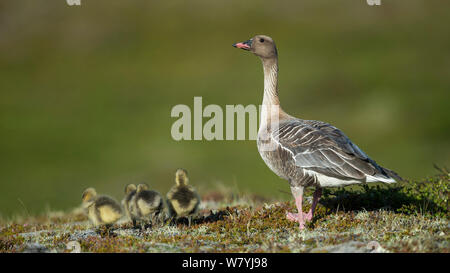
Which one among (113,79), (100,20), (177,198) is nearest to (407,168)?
(177,198)

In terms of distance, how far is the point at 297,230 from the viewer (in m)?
8.57

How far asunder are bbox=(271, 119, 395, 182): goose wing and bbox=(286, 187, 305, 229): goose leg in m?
0.50

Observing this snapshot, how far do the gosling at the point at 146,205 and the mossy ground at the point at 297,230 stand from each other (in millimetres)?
254

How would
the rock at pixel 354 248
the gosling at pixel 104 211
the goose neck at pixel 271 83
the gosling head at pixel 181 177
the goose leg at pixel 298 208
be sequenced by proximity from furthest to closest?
the goose neck at pixel 271 83 → the gosling head at pixel 181 177 → the gosling at pixel 104 211 → the goose leg at pixel 298 208 → the rock at pixel 354 248

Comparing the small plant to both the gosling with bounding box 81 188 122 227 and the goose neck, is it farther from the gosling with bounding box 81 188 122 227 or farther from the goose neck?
the gosling with bounding box 81 188 122 227

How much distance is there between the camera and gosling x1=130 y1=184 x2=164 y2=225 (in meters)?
8.77

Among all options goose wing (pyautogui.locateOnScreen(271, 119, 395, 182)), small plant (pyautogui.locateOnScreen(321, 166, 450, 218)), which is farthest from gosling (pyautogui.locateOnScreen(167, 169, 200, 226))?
small plant (pyautogui.locateOnScreen(321, 166, 450, 218))

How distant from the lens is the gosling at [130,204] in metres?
9.03

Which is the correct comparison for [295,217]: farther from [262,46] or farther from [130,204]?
[262,46]

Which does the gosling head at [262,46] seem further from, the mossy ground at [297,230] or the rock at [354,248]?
the rock at [354,248]

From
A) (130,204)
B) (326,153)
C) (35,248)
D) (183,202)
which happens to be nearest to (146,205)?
(130,204)

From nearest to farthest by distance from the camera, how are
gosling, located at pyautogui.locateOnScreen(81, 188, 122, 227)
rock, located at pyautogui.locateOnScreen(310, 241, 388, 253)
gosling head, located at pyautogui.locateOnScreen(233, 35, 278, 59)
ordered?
rock, located at pyautogui.locateOnScreen(310, 241, 388, 253) < gosling, located at pyautogui.locateOnScreen(81, 188, 122, 227) < gosling head, located at pyautogui.locateOnScreen(233, 35, 278, 59)

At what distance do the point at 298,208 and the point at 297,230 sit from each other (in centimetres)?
39

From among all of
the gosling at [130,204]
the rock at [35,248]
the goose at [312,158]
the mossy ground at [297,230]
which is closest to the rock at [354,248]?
the mossy ground at [297,230]
